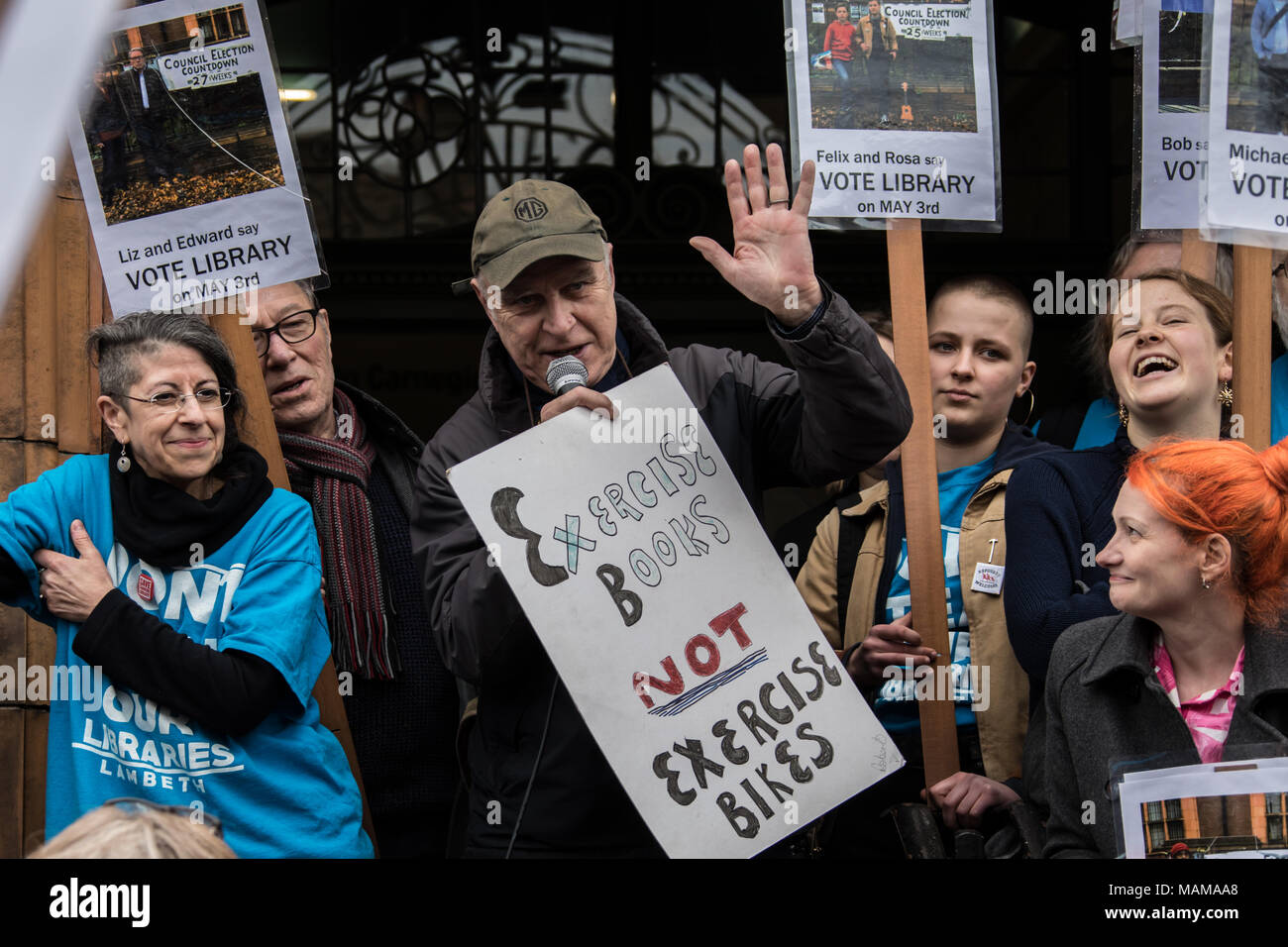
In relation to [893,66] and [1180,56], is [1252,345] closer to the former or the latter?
[1180,56]

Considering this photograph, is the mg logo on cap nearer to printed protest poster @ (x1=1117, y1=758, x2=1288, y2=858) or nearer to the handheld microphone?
the handheld microphone

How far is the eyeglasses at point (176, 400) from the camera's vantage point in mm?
3102

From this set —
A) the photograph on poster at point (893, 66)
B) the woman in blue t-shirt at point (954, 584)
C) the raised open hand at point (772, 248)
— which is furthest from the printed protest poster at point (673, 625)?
the photograph on poster at point (893, 66)

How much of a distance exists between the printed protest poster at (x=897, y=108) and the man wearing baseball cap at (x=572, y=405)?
481 mm

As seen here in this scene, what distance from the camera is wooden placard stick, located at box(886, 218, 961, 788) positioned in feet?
10.5

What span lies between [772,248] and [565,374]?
47 cm

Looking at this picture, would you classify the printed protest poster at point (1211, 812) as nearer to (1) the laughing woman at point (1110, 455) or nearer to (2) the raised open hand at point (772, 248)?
(1) the laughing woman at point (1110, 455)

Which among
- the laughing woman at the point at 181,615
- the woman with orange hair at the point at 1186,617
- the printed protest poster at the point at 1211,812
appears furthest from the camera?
the laughing woman at the point at 181,615

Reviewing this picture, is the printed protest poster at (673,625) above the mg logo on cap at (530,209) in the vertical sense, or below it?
below

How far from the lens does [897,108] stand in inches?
133

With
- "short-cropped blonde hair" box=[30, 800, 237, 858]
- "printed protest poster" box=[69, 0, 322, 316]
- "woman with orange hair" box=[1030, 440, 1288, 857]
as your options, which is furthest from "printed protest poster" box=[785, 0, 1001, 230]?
"short-cropped blonde hair" box=[30, 800, 237, 858]

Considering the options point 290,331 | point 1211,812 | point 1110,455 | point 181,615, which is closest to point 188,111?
point 290,331
